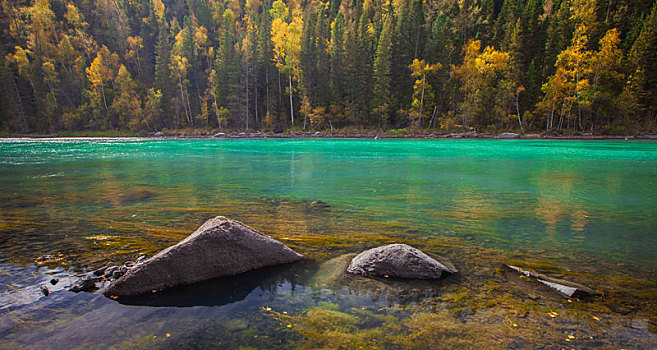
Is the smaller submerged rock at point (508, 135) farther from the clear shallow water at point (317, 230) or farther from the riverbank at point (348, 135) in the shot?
the clear shallow water at point (317, 230)

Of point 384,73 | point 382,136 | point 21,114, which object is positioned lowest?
point 382,136

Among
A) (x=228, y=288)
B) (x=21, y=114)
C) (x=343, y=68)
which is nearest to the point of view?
(x=228, y=288)

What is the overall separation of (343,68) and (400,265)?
56259 mm

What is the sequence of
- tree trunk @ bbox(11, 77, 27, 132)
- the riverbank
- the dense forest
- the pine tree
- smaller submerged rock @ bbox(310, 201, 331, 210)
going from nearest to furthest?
smaller submerged rock @ bbox(310, 201, 331, 210) < the dense forest < the riverbank < the pine tree < tree trunk @ bbox(11, 77, 27, 132)

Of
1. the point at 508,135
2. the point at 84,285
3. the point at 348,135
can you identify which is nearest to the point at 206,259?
the point at 84,285

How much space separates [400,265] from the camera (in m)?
→ 3.91

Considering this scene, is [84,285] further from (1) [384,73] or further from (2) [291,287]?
(1) [384,73]

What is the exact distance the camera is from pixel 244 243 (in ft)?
13.5

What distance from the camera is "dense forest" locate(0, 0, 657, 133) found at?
4022cm

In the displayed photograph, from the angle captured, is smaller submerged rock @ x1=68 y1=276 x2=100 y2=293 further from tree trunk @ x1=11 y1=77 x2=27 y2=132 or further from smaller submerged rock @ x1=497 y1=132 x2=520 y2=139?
tree trunk @ x1=11 y1=77 x2=27 y2=132

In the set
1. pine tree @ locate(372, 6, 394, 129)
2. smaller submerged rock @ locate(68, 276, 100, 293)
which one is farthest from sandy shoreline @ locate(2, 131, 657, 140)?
smaller submerged rock @ locate(68, 276, 100, 293)

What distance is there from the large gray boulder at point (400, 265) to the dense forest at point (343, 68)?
4657cm

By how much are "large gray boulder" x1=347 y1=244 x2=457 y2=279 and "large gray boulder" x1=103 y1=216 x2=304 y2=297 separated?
3.27ft

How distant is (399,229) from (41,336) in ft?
16.6
